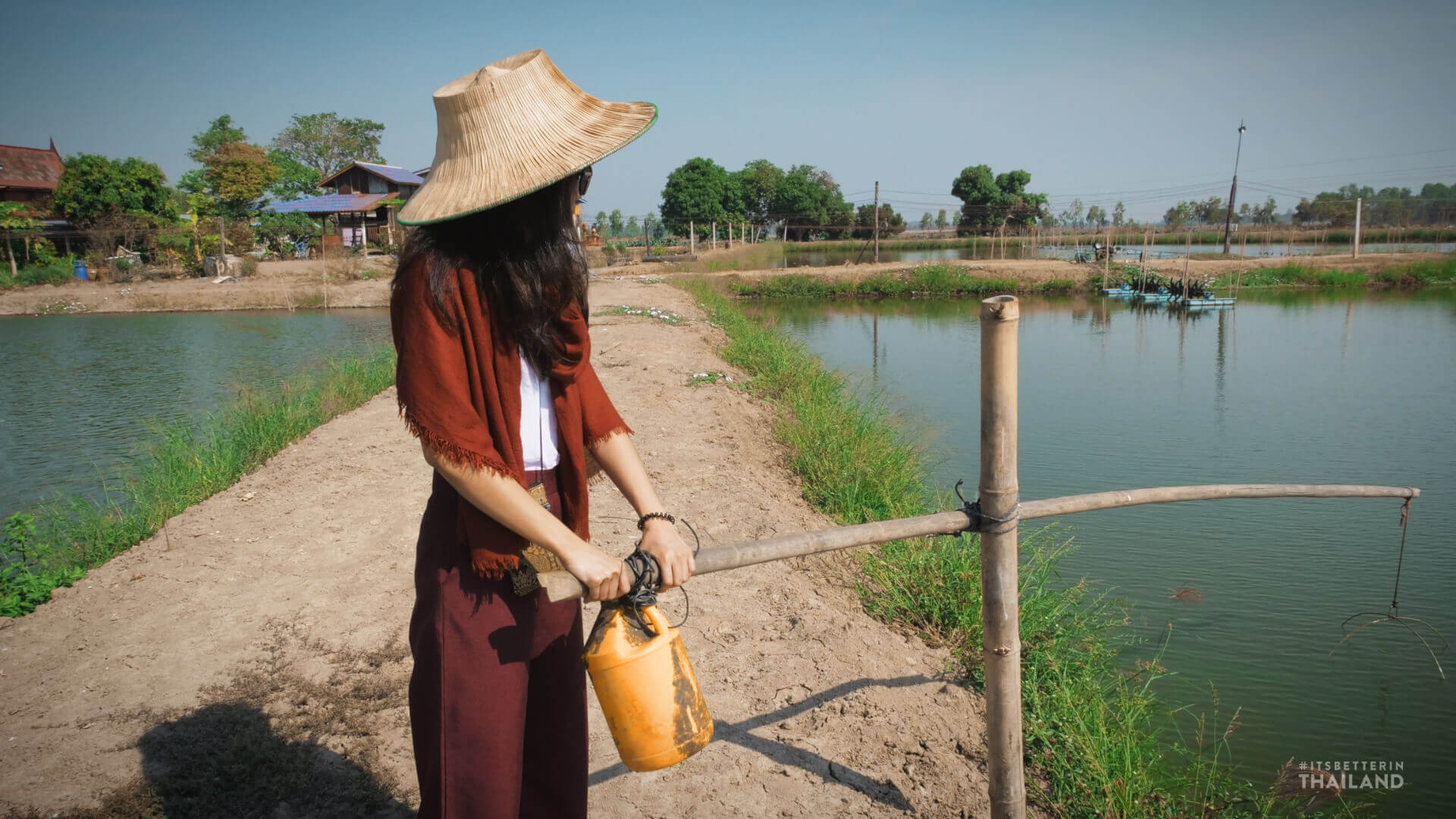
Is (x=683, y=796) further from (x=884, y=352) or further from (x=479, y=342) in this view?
(x=884, y=352)

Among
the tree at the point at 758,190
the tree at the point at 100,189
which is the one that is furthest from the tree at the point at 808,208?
the tree at the point at 100,189

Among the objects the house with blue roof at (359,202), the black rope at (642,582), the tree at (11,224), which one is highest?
the house with blue roof at (359,202)

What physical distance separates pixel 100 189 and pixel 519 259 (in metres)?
31.4

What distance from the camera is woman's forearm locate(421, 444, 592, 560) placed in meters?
1.29

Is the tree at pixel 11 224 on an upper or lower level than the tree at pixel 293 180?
lower

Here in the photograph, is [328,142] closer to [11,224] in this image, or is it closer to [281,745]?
[11,224]

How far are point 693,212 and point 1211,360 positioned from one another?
35.8 meters

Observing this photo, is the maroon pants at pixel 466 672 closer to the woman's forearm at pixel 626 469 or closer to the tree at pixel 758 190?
the woman's forearm at pixel 626 469

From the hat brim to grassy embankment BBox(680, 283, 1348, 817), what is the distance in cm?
218

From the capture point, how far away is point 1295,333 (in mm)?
14445

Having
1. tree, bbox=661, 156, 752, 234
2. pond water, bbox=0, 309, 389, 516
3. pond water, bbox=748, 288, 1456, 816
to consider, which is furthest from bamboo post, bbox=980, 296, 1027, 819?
tree, bbox=661, 156, 752, 234

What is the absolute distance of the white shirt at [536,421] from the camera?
142 cm

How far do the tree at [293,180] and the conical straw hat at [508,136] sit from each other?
123 ft

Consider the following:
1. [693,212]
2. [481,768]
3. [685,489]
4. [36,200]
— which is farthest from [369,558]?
[693,212]
